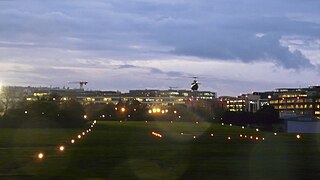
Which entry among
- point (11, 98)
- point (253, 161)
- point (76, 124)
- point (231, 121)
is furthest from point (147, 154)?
point (11, 98)

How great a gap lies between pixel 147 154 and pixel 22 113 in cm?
7331

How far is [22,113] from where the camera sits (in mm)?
105938

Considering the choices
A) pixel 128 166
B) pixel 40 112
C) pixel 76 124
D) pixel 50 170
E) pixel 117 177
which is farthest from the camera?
pixel 40 112

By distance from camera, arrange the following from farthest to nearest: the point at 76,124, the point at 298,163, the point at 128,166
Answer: the point at 76,124, the point at 298,163, the point at 128,166

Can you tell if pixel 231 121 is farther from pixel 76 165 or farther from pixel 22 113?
pixel 76 165

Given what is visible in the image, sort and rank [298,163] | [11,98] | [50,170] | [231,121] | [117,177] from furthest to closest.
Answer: [11,98], [231,121], [298,163], [50,170], [117,177]

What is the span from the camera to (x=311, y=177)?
22891mm

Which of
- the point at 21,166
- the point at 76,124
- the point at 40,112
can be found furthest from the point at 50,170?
the point at 40,112

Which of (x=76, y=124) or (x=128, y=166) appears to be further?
(x=76, y=124)

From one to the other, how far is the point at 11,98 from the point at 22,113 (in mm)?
83468

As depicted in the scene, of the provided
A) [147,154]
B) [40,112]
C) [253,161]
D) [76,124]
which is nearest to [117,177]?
[253,161]

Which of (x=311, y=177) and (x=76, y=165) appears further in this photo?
(x=76, y=165)

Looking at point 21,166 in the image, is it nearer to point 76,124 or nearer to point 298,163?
point 298,163

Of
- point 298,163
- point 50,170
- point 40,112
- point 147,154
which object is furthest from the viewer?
point 40,112
